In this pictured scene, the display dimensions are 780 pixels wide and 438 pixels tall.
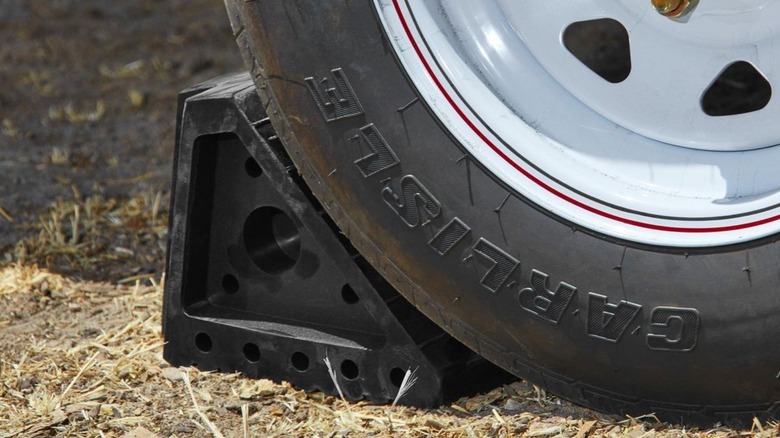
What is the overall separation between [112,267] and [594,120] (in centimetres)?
149

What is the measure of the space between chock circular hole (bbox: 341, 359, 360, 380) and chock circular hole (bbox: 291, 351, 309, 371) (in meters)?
0.08

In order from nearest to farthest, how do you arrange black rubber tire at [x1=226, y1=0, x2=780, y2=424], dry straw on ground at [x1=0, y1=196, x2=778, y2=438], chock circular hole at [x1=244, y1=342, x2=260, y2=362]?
black rubber tire at [x1=226, y1=0, x2=780, y2=424] < dry straw on ground at [x1=0, y1=196, x2=778, y2=438] < chock circular hole at [x1=244, y1=342, x2=260, y2=362]

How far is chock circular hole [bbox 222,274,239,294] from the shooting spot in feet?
7.14

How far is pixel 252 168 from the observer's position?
6.86 ft

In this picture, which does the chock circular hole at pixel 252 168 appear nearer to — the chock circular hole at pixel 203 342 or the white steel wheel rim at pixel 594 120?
the chock circular hole at pixel 203 342

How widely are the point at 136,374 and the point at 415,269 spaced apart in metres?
0.67

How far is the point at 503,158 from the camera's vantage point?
5.82 ft

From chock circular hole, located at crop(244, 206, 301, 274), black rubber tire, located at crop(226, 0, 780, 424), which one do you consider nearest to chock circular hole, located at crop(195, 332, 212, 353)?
chock circular hole, located at crop(244, 206, 301, 274)

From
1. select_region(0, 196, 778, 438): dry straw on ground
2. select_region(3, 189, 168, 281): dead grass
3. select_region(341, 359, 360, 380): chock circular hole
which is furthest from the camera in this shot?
select_region(3, 189, 168, 281): dead grass

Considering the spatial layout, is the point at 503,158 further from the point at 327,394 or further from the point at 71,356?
the point at 71,356

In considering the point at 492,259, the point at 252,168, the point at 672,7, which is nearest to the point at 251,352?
the point at 252,168

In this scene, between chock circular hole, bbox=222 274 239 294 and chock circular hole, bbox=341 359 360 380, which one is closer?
chock circular hole, bbox=341 359 360 380

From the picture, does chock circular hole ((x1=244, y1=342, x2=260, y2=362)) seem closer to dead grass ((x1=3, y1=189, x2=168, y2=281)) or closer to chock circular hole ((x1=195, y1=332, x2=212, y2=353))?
chock circular hole ((x1=195, y1=332, x2=212, y2=353))

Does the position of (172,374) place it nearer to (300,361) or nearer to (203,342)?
(203,342)
